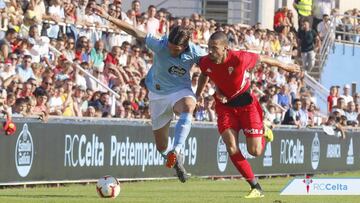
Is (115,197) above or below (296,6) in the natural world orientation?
below

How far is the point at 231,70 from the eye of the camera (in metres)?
17.8

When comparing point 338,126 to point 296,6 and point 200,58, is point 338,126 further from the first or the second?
point 200,58

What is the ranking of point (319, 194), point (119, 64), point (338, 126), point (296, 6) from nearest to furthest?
point (319, 194), point (119, 64), point (338, 126), point (296, 6)

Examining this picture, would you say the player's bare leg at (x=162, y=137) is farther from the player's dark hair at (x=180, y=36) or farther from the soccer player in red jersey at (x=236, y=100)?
the player's dark hair at (x=180, y=36)

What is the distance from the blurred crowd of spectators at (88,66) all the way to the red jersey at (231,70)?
5235 millimetres

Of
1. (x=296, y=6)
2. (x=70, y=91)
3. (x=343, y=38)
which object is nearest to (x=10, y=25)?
(x=70, y=91)

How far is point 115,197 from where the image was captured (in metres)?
17.4

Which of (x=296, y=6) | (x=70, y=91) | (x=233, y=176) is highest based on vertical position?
(x=296, y=6)

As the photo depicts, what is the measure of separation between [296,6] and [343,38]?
4.69 meters

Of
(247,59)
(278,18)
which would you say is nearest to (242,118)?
(247,59)

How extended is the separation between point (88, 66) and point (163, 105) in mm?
8898

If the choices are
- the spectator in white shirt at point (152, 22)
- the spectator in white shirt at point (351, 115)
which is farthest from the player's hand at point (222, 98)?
the spectator in white shirt at point (351, 115)

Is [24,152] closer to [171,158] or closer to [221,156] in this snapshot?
[171,158]

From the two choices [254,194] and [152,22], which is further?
[152,22]
